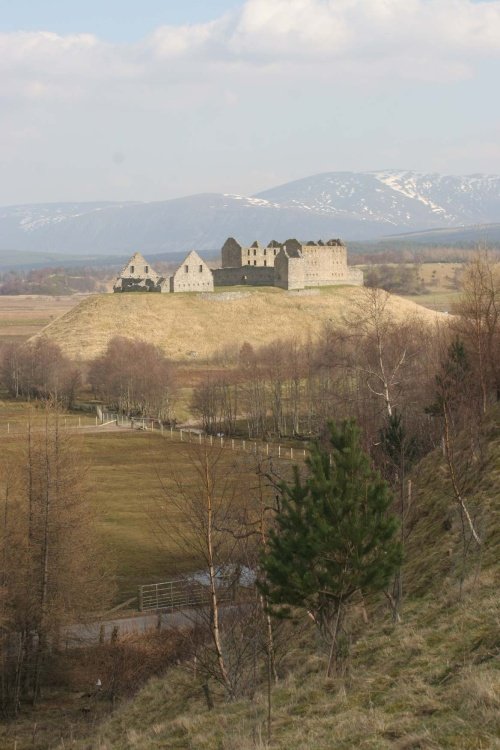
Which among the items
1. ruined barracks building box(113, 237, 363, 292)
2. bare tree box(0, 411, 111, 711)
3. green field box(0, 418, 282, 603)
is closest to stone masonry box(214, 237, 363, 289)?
ruined barracks building box(113, 237, 363, 292)

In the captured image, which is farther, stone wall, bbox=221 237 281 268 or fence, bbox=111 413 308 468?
stone wall, bbox=221 237 281 268

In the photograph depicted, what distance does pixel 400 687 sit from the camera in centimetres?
1816

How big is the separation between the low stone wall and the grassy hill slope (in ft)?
397

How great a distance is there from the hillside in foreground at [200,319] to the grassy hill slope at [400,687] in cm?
9940

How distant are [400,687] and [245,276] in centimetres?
13687

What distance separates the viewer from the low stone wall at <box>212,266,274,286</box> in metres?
152

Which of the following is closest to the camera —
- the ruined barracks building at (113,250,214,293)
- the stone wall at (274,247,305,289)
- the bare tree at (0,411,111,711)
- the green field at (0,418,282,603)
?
the bare tree at (0,411,111,711)

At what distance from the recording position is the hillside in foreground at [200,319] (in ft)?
431

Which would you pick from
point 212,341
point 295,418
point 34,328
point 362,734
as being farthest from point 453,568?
point 34,328

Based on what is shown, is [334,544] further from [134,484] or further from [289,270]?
[289,270]

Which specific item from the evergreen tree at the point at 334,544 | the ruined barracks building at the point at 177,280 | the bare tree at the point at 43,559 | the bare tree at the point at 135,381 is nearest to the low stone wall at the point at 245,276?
the ruined barracks building at the point at 177,280

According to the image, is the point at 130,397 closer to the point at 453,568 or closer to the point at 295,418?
the point at 295,418

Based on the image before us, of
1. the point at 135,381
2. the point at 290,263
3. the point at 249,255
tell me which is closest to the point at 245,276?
the point at 249,255

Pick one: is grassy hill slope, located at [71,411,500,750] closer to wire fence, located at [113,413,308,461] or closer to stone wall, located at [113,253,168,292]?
wire fence, located at [113,413,308,461]
